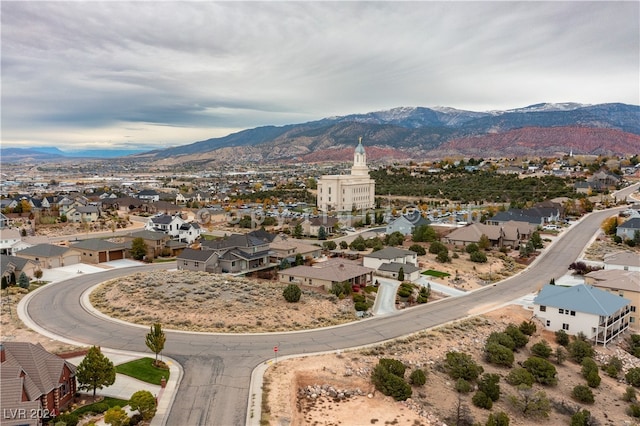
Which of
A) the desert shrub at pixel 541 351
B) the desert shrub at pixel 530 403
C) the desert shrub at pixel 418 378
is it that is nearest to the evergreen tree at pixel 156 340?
the desert shrub at pixel 418 378

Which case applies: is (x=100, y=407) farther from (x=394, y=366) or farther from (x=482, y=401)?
(x=482, y=401)

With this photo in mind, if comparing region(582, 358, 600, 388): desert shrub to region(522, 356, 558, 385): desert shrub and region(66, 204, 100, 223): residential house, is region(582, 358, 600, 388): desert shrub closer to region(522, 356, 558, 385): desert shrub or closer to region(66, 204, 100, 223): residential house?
region(522, 356, 558, 385): desert shrub

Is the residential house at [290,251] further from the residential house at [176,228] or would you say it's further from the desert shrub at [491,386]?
the desert shrub at [491,386]

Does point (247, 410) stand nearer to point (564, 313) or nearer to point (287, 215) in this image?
point (564, 313)

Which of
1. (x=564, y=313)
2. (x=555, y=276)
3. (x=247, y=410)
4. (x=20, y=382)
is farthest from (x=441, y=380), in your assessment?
(x=555, y=276)

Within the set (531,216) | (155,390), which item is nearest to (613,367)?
(155,390)

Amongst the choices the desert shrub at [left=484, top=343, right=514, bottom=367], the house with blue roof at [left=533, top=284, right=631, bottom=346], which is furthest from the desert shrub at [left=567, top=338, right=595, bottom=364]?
the desert shrub at [left=484, top=343, right=514, bottom=367]

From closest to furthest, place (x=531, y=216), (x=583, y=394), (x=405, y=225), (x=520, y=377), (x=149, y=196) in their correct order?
(x=583, y=394) → (x=520, y=377) → (x=405, y=225) → (x=531, y=216) → (x=149, y=196)
